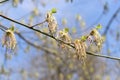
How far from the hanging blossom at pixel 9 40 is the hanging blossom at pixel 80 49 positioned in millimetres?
456

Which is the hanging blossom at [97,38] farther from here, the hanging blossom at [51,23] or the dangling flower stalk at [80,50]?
the hanging blossom at [51,23]

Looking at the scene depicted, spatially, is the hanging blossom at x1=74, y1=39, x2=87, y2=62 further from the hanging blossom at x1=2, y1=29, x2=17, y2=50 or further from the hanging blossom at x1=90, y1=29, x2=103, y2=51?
→ the hanging blossom at x1=2, y1=29, x2=17, y2=50

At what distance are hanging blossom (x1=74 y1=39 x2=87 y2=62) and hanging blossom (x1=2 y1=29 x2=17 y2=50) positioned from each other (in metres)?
0.46

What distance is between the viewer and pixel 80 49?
3369 mm

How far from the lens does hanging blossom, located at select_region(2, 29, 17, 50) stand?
10.8ft

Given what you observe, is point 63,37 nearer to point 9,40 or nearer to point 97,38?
point 97,38

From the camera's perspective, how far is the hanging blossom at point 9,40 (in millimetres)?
3293

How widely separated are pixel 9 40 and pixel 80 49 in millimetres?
524

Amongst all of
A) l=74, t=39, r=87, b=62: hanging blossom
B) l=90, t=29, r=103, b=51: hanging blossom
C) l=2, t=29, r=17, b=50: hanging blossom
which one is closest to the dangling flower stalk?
l=74, t=39, r=87, b=62: hanging blossom

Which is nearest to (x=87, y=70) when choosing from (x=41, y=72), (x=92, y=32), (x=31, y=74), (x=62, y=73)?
(x=62, y=73)

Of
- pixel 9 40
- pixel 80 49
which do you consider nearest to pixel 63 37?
pixel 80 49

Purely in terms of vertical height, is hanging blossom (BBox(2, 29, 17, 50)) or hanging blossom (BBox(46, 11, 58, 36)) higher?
hanging blossom (BBox(46, 11, 58, 36))

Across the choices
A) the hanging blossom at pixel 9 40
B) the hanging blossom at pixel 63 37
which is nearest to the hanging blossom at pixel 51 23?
the hanging blossom at pixel 63 37

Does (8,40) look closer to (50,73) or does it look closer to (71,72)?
(71,72)
